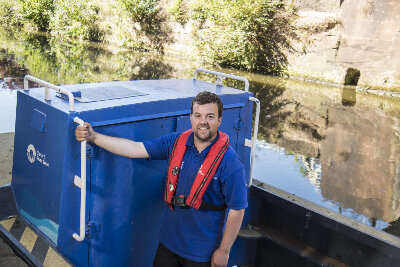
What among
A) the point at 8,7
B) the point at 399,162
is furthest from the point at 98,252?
the point at 8,7

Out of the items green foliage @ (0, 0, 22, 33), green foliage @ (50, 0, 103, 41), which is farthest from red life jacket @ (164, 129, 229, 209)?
green foliage @ (0, 0, 22, 33)

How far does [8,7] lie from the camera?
94.1 ft

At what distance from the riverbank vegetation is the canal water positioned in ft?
3.63

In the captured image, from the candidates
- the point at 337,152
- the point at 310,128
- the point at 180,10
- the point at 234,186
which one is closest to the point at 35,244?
the point at 234,186

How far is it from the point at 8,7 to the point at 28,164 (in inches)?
1166

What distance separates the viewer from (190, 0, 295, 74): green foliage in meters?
17.4

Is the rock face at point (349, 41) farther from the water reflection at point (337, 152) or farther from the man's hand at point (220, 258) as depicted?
the man's hand at point (220, 258)

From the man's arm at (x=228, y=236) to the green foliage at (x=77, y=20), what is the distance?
2414 centimetres

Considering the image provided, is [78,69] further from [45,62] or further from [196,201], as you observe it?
[196,201]

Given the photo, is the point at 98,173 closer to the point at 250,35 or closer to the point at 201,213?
the point at 201,213

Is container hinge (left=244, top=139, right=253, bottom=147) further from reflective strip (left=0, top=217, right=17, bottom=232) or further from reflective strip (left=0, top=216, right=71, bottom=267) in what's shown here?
reflective strip (left=0, top=217, right=17, bottom=232)


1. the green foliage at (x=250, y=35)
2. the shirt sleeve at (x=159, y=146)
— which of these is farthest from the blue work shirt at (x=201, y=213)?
the green foliage at (x=250, y=35)

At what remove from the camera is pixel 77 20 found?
24.7 metres

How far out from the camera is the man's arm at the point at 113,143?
95.3 inches
